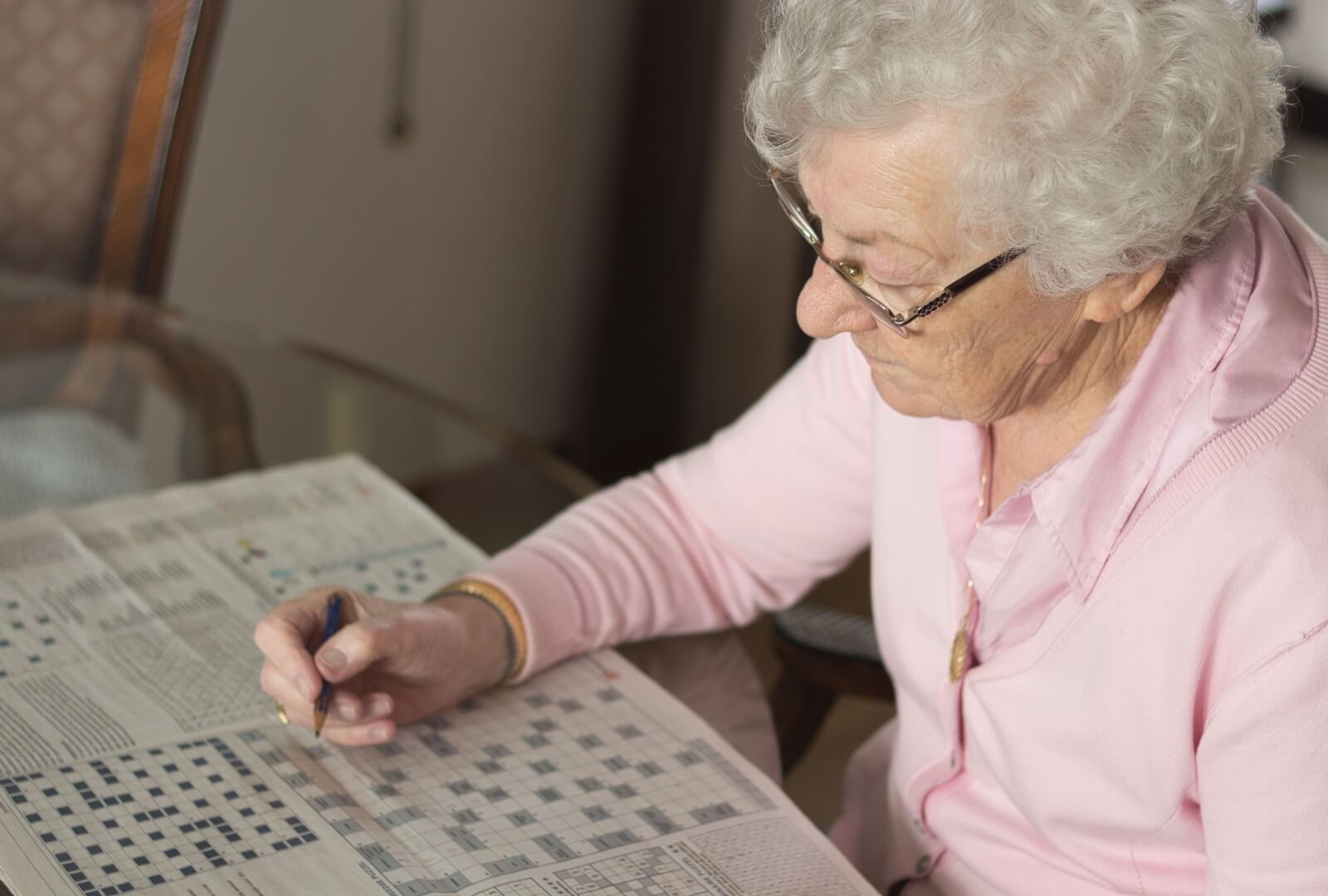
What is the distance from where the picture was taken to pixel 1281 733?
903mm

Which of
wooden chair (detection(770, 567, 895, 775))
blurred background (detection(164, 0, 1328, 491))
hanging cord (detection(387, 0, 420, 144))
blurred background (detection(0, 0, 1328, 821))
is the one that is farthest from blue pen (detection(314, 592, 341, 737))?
hanging cord (detection(387, 0, 420, 144))

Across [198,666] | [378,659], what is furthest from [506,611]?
[198,666]

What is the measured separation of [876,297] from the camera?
39.6 inches

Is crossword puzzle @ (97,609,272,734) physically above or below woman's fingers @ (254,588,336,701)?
below

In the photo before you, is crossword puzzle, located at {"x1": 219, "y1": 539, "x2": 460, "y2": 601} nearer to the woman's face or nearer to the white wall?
the woman's face

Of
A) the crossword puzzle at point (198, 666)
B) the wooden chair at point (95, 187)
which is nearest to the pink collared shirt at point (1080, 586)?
the crossword puzzle at point (198, 666)

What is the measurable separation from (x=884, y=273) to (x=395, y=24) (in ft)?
6.34

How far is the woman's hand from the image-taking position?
1.07 meters

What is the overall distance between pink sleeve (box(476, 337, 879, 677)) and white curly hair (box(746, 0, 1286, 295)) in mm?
370

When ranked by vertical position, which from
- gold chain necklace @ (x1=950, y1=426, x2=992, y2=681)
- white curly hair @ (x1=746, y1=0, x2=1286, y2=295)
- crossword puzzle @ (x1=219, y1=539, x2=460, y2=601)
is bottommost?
crossword puzzle @ (x1=219, y1=539, x2=460, y2=601)

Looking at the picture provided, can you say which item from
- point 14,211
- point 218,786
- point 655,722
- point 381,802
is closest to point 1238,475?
point 655,722

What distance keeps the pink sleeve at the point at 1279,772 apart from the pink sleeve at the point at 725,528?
18.5 inches

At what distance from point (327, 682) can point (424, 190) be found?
6.37 feet

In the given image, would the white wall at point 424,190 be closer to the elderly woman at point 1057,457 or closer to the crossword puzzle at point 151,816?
the elderly woman at point 1057,457
